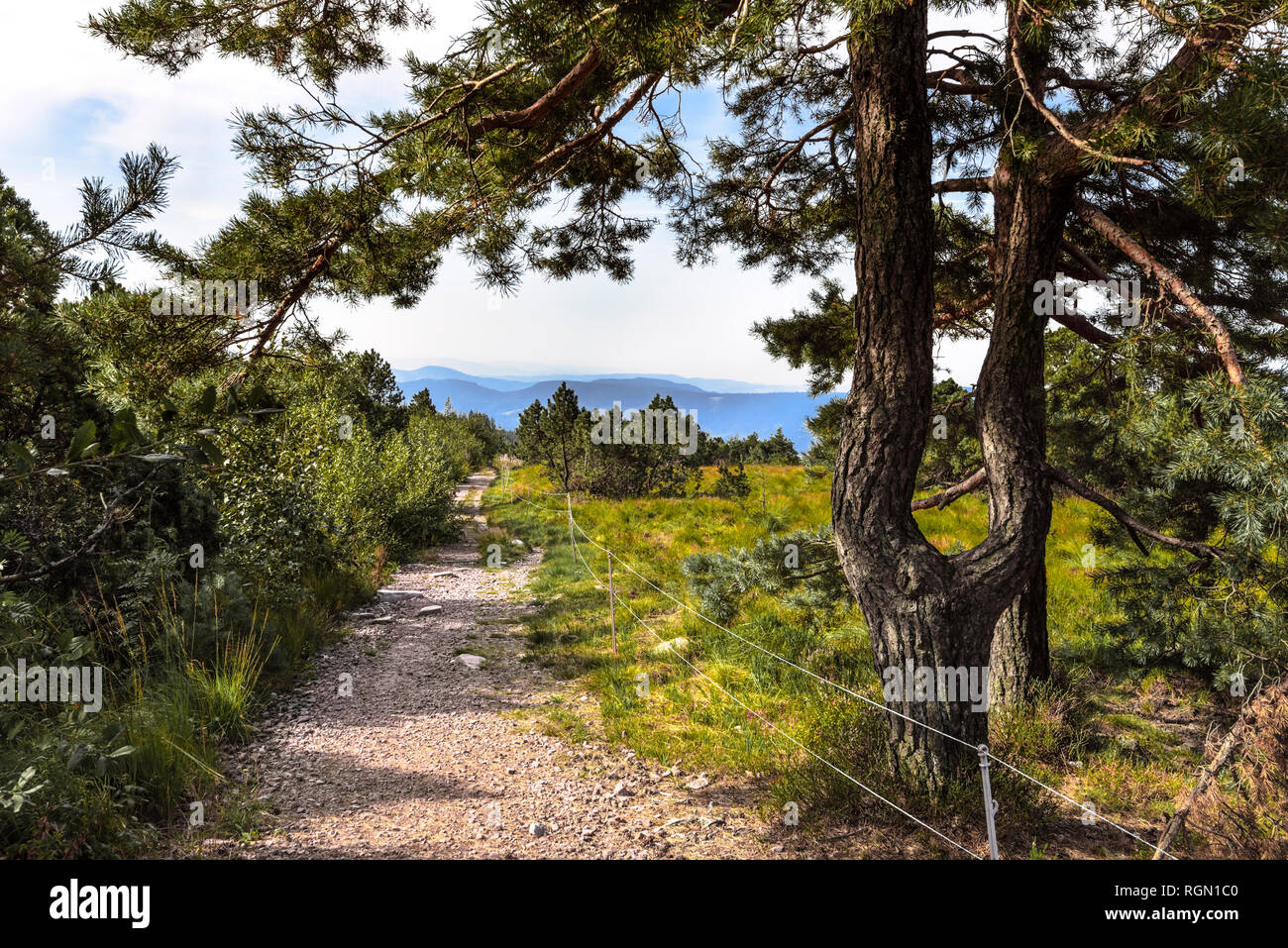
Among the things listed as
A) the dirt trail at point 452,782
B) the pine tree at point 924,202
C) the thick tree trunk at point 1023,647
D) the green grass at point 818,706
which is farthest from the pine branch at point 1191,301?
the dirt trail at point 452,782

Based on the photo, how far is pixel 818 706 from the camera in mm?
4688

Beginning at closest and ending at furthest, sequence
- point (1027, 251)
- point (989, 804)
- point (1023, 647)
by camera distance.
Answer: point (989, 804) < point (1027, 251) < point (1023, 647)

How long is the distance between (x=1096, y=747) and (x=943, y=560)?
2.20 meters

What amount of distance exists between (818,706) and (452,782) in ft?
8.79

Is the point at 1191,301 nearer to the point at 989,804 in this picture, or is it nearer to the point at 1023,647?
the point at 989,804

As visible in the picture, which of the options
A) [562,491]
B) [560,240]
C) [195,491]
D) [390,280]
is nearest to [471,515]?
[562,491]

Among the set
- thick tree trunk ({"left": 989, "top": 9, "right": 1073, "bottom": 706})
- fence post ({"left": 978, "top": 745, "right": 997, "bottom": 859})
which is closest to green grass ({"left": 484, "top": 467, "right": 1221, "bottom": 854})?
fence post ({"left": 978, "top": 745, "right": 997, "bottom": 859})

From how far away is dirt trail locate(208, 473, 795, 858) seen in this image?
3.40 metres

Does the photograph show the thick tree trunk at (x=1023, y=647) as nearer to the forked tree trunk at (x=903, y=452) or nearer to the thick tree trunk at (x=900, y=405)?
the forked tree trunk at (x=903, y=452)

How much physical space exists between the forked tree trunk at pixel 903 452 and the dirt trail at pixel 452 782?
4.12 feet

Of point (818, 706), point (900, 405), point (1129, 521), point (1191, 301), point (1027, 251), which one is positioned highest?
point (1027, 251)

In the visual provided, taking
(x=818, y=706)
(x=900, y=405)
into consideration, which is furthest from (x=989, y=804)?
(x=818, y=706)

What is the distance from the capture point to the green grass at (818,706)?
368 centimetres

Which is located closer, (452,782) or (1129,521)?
(452,782)
